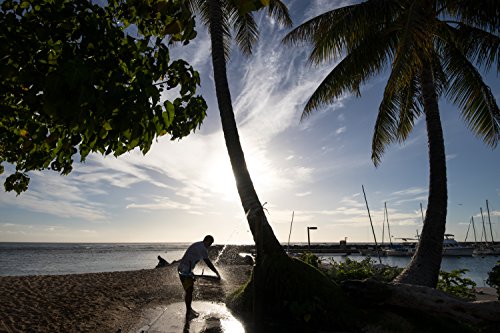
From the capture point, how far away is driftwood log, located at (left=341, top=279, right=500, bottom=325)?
615 centimetres

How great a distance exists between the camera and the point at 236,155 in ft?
30.9

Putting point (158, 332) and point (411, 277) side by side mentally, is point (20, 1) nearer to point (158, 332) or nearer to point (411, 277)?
point (158, 332)

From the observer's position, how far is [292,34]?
41.2ft

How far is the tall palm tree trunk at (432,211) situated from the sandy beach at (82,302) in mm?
6051

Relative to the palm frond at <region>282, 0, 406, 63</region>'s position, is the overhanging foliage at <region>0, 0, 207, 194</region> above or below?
below

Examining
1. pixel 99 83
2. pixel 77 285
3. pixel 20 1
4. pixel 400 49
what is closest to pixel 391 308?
pixel 400 49

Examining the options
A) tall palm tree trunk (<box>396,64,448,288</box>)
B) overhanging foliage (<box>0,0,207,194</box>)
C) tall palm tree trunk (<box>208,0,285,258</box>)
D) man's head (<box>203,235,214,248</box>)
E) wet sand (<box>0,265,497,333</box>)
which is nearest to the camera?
overhanging foliage (<box>0,0,207,194</box>)

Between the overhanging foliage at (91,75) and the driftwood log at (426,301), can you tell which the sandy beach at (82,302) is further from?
the overhanging foliage at (91,75)

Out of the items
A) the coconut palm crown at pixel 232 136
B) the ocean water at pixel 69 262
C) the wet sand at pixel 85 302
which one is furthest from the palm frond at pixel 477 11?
the ocean water at pixel 69 262

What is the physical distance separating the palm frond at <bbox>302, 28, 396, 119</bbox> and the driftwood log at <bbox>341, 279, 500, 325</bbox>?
7006mm

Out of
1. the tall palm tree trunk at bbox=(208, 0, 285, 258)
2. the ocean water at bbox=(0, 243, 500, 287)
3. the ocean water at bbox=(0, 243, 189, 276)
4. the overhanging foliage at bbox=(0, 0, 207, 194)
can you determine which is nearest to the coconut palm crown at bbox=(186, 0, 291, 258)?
the tall palm tree trunk at bbox=(208, 0, 285, 258)

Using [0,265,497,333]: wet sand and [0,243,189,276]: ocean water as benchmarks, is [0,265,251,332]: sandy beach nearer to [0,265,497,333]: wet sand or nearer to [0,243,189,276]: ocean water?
[0,265,497,333]: wet sand

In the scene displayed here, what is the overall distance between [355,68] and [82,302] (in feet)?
40.1

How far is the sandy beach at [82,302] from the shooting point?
7832 millimetres
